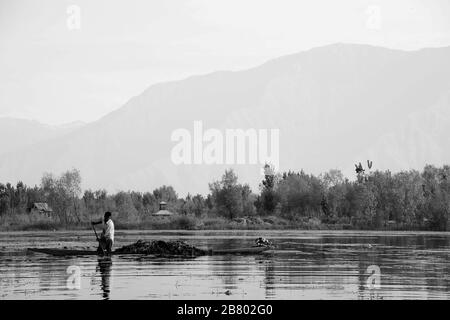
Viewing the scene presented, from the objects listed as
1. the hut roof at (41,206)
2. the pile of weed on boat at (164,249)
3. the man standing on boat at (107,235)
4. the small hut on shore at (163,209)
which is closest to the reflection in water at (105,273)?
the man standing on boat at (107,235)

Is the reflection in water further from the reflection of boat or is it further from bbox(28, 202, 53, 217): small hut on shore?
bbox(28, 202, 53, 217): small hut on shore

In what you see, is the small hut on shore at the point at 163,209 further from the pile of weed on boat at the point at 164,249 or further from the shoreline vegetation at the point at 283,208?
the pile of weed on boat at the point at 164,249

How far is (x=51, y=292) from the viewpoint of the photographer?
28359mm

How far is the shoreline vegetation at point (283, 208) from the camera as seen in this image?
358 feet

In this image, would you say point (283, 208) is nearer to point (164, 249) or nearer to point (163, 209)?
point (163, 209)

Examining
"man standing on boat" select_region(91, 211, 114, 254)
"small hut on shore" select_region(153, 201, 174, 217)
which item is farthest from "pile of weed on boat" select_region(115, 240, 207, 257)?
"small hut on shore" select_region(153, 201, 174, 217)

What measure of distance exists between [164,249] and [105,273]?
412 inches

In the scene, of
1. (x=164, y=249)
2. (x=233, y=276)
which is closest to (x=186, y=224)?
(x=164, y=249)

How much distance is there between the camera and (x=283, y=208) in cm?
13075

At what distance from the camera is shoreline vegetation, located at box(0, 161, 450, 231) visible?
4296 inches

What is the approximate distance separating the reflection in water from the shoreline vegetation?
6167 centimetres
